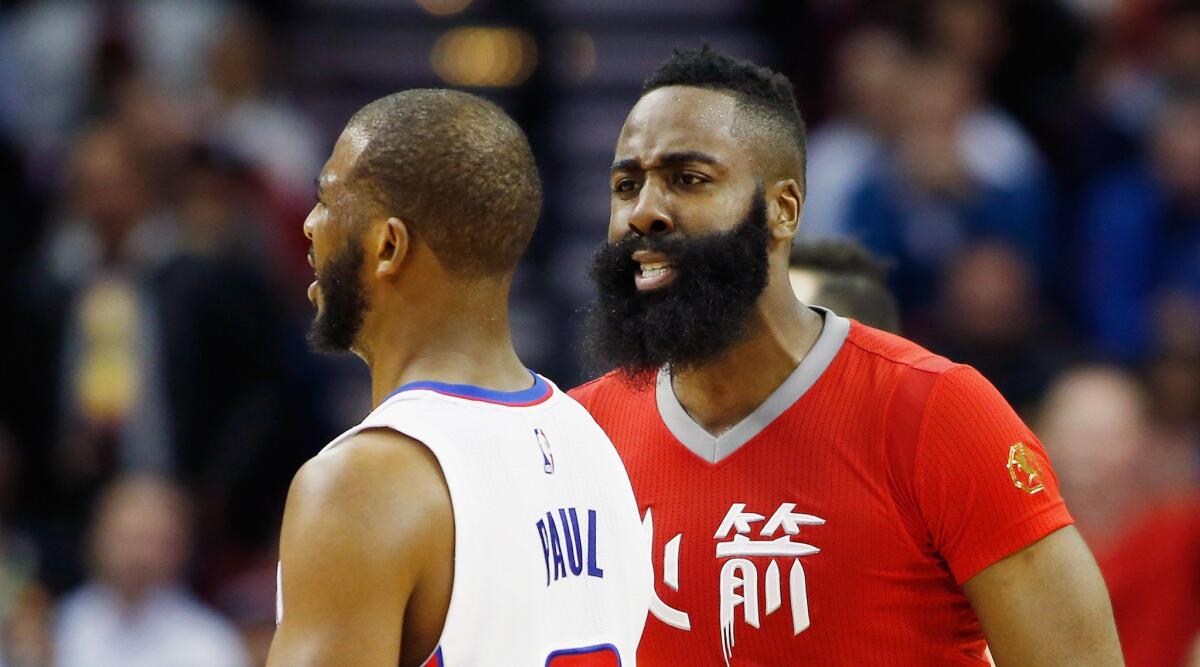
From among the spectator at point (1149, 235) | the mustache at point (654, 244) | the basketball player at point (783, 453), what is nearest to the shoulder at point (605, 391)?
the basketball player at point (783, 453)

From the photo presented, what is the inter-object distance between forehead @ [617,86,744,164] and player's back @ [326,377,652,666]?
64 cm

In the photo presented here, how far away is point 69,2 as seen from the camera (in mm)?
8961

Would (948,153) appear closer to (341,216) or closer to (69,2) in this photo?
(69,2)

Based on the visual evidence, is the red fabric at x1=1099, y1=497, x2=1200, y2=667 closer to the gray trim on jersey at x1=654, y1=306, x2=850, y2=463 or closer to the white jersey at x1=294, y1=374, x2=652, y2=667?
the gray trim on jersey at x1=654, y1=306, x2=850, y2=463

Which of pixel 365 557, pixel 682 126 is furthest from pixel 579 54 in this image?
pixel 365 557

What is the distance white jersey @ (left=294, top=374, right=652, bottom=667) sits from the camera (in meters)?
2.60

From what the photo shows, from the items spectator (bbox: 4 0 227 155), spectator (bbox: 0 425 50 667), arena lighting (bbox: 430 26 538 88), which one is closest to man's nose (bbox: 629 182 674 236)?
spectator (bbox: 0 425 50 667)

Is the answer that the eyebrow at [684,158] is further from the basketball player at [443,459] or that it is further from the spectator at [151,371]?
the spectator at [151,371]

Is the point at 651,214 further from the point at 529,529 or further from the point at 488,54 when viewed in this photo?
the point at 488,54

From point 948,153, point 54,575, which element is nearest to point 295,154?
point 54,575

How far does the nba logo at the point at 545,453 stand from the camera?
2.80 meters

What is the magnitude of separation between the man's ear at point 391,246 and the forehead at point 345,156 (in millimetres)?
111

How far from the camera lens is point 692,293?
3.39 m

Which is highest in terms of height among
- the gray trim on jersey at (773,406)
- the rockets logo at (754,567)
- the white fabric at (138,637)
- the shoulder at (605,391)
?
the gray trim on jersey at (773,406)
